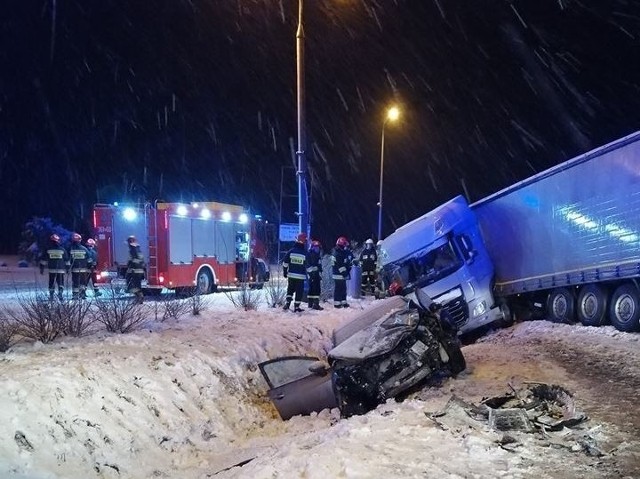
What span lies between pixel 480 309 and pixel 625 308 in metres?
2.72

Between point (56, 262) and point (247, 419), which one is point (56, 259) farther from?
point (247, 419)

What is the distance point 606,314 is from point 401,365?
20.6 feet

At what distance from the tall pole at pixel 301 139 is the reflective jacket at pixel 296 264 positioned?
1299 millimetres

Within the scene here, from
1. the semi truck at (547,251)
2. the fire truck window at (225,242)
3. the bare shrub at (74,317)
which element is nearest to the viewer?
the bare shrub at (74,317)

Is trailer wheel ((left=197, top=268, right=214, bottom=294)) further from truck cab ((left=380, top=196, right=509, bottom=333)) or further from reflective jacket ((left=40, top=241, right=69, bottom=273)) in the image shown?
truck cab ((left=380, top=196, right=509, bottom=333))

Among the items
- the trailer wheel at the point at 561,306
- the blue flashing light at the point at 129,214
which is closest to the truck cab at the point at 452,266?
the trailer wheel at the point at 561,306

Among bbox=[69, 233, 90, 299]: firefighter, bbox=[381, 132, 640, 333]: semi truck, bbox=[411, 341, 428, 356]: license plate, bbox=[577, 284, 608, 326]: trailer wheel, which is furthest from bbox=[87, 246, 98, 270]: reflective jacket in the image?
bbox=[577, 284, 608, 326]: trailer wheel

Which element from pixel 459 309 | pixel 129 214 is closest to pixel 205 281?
pixel 129 214

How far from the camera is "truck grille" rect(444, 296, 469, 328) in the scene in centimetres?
1156

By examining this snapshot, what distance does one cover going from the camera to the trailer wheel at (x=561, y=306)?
11914 millimetres

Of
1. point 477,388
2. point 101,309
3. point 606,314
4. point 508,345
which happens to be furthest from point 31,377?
point 606,314

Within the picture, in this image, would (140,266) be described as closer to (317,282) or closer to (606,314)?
(317,282)

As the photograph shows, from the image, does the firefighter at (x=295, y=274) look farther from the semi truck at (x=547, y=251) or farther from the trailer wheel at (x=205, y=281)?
the trailer wheel at (x=205, y=281)

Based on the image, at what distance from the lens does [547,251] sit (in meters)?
12.5
